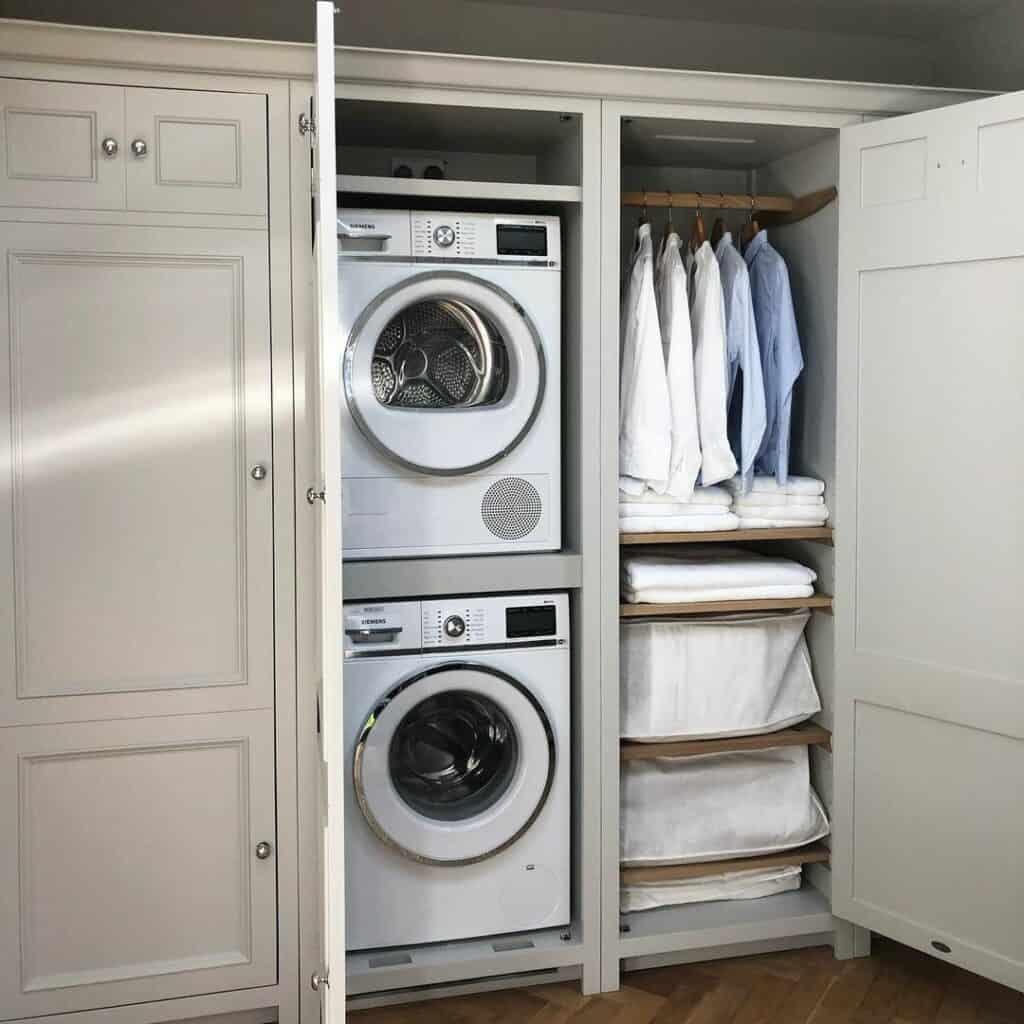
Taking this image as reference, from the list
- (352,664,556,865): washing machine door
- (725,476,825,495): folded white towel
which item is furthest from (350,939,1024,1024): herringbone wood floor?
(725,476,825,495): folded white towel

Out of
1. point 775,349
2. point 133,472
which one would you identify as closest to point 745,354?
point 775,349

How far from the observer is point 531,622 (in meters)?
2.55

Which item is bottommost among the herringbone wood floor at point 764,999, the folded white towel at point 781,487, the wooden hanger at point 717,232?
the herringbone wood floor at point 764,999

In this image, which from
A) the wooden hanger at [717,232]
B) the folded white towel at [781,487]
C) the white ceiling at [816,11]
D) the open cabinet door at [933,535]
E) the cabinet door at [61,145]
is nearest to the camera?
the cabinet door at [61,145]

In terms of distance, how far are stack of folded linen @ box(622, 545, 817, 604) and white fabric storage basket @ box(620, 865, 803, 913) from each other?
69cm

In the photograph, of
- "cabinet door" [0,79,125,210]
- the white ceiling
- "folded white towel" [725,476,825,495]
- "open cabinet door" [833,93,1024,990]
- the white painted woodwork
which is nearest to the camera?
the white painted woodwork

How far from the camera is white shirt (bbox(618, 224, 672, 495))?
2.59 meters

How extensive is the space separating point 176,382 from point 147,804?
879mm

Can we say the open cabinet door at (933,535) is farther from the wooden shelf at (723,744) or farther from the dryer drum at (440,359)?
the dryer drum at (440,359)

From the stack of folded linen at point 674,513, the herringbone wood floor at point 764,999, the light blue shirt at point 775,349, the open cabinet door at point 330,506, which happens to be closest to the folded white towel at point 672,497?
the stack of folded linen at point 674,513

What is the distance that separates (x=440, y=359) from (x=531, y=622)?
0.63 meters

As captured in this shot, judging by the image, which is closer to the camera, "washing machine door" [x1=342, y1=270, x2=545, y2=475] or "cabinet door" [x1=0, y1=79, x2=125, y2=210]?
"cabinet door" [x1=0, y1=79, x2=125, y2=210]

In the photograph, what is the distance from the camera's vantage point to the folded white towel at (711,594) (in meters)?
2.63

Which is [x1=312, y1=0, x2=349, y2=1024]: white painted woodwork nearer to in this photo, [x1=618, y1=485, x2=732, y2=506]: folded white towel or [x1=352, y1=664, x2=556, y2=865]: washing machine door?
[x1=352, y1=664, x2=556, y2=865]: washing machine door
